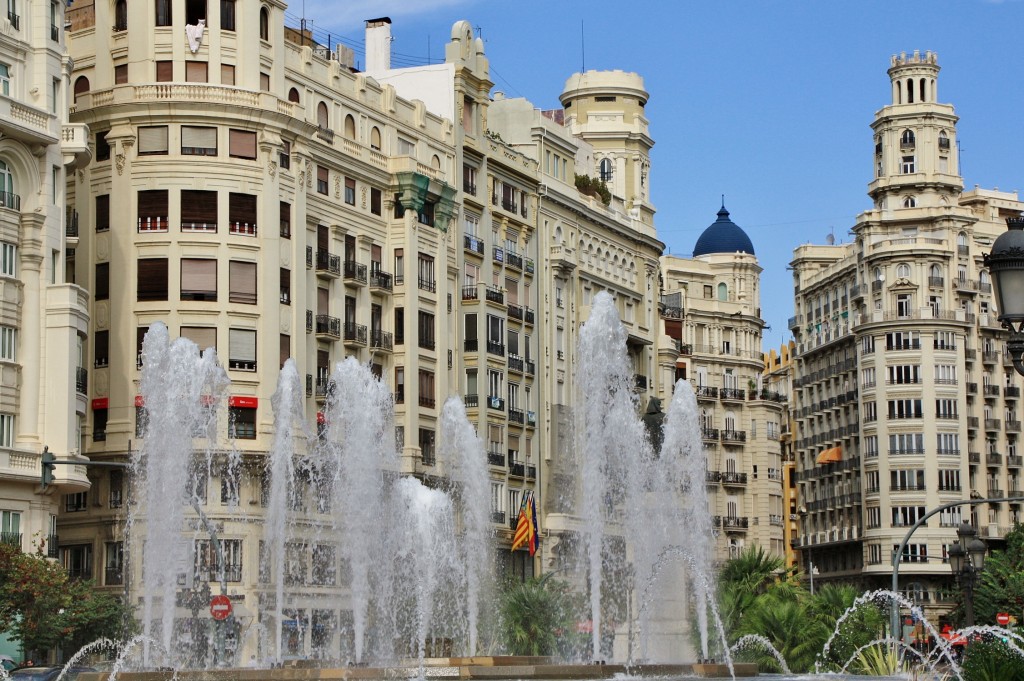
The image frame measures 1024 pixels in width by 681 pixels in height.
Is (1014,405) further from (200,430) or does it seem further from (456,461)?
(200,430)

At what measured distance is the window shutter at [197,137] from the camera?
69250mm

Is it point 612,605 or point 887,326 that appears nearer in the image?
point 612,605

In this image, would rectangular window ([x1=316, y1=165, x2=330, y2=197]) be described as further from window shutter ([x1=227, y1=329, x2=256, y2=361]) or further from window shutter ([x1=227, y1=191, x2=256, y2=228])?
window shutter ([x1=227, y1=329, x2=256, y2=361])

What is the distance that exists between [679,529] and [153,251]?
20.3 m

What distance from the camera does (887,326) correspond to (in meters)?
123

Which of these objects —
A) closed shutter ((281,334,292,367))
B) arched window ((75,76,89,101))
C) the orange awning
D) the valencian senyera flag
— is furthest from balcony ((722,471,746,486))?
arched window ((75,76,89,101))

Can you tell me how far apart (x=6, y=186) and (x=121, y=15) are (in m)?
11.8

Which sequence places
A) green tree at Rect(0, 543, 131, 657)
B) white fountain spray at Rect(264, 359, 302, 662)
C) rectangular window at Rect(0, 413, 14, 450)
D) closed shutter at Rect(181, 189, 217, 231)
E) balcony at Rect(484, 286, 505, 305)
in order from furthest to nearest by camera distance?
balcony at Rect(484, 286, 505, 305) < closed shutter at Rect(181, 189, 217, 231) < white fountain spray at Rect(264, 359, 302, 662) < rectangular window at Rect(0, 413, 14, 450) < green tree at Rect(0, 543, 131, 657)

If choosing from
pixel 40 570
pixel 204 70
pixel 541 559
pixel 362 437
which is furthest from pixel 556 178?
pixel 40 570

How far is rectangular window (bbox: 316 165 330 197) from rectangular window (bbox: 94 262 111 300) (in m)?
9.21

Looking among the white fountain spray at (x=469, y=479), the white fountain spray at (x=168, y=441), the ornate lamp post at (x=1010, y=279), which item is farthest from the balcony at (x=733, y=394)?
the ornate lamp post at (x=1010, y=279)

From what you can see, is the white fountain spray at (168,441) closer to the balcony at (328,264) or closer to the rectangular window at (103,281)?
the rectangular window at (103,281)

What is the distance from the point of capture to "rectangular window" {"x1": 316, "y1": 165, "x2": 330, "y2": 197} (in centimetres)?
7462

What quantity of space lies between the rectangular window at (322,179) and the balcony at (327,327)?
4.69m
